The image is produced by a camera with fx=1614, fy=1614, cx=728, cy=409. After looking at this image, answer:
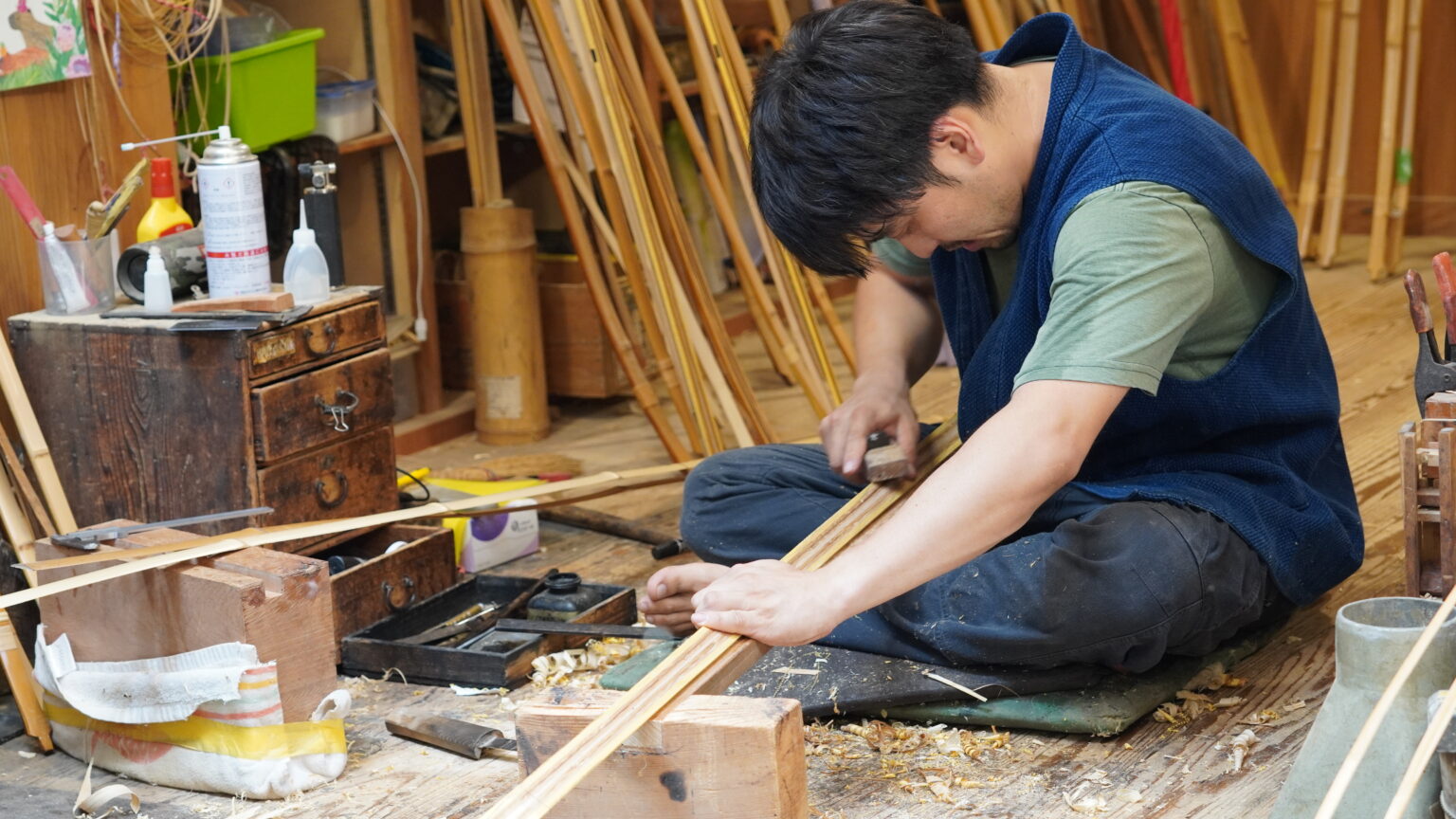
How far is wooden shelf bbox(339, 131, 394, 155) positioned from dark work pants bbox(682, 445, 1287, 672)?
5.66 ft

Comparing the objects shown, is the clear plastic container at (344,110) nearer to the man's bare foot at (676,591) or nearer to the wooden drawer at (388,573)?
the wooden drawer at (388,573)

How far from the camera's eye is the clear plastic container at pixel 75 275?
2396 mm

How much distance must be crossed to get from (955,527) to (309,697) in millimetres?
861

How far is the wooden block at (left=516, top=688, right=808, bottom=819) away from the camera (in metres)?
1.49

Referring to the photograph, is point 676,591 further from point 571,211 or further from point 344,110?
point 344,110

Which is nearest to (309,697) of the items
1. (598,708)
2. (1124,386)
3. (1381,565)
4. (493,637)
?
(493,637)

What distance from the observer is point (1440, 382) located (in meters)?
1.95

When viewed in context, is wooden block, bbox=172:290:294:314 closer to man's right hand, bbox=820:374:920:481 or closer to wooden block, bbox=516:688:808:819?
man's right hand, bbox=820:374:920:481

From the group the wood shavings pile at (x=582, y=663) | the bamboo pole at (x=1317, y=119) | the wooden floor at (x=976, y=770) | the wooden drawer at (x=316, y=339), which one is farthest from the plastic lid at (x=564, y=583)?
the bamboo pole at (x=1317, y=119)

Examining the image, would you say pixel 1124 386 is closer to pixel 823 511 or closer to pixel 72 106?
pixel 823 511

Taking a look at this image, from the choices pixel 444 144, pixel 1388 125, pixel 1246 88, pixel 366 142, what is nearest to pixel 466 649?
pixel 366 142

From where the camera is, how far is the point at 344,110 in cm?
334

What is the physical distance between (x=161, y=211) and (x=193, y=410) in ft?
1.27

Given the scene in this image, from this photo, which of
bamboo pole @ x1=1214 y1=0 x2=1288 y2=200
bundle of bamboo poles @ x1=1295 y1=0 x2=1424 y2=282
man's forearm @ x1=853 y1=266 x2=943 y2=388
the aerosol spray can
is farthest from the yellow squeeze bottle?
bamboo pole @ x1=1214 y1=0 x2=1288 y2=200
